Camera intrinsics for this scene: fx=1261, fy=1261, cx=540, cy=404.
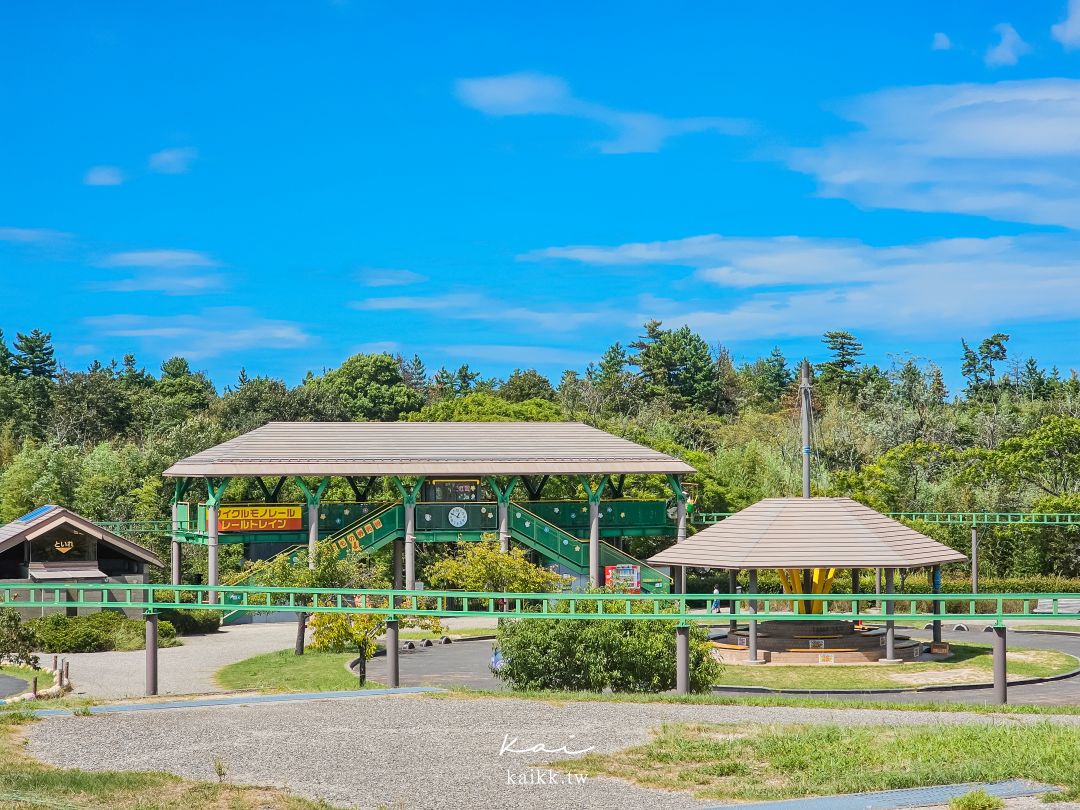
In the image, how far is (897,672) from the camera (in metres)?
31.5

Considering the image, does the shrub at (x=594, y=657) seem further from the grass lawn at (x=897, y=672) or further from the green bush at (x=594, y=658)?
the grass lawn at (x=897, y=672)

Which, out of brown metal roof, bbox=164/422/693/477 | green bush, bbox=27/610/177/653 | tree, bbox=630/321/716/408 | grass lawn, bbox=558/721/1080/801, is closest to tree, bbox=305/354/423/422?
tree, bbox=630/321/716/408

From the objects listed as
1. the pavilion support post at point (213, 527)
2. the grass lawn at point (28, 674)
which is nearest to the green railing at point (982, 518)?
the pavilion support post at point (213, 527)

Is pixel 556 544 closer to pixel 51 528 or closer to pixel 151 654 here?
pixel 51 528

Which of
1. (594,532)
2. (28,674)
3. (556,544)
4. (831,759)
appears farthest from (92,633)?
(831,759)

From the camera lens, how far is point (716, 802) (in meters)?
12.9

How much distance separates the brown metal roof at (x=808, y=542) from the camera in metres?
33.0

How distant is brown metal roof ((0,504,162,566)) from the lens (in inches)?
1521

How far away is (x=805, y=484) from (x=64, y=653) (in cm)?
2185

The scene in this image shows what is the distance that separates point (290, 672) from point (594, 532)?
1637cm

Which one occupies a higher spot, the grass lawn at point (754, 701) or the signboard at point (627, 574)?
the signboard at point (627, 574)

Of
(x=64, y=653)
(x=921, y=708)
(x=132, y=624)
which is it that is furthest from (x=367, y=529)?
(x=921, y=708)

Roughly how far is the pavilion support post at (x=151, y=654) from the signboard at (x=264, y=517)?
21.6 meters

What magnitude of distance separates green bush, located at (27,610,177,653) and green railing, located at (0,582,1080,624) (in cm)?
54
